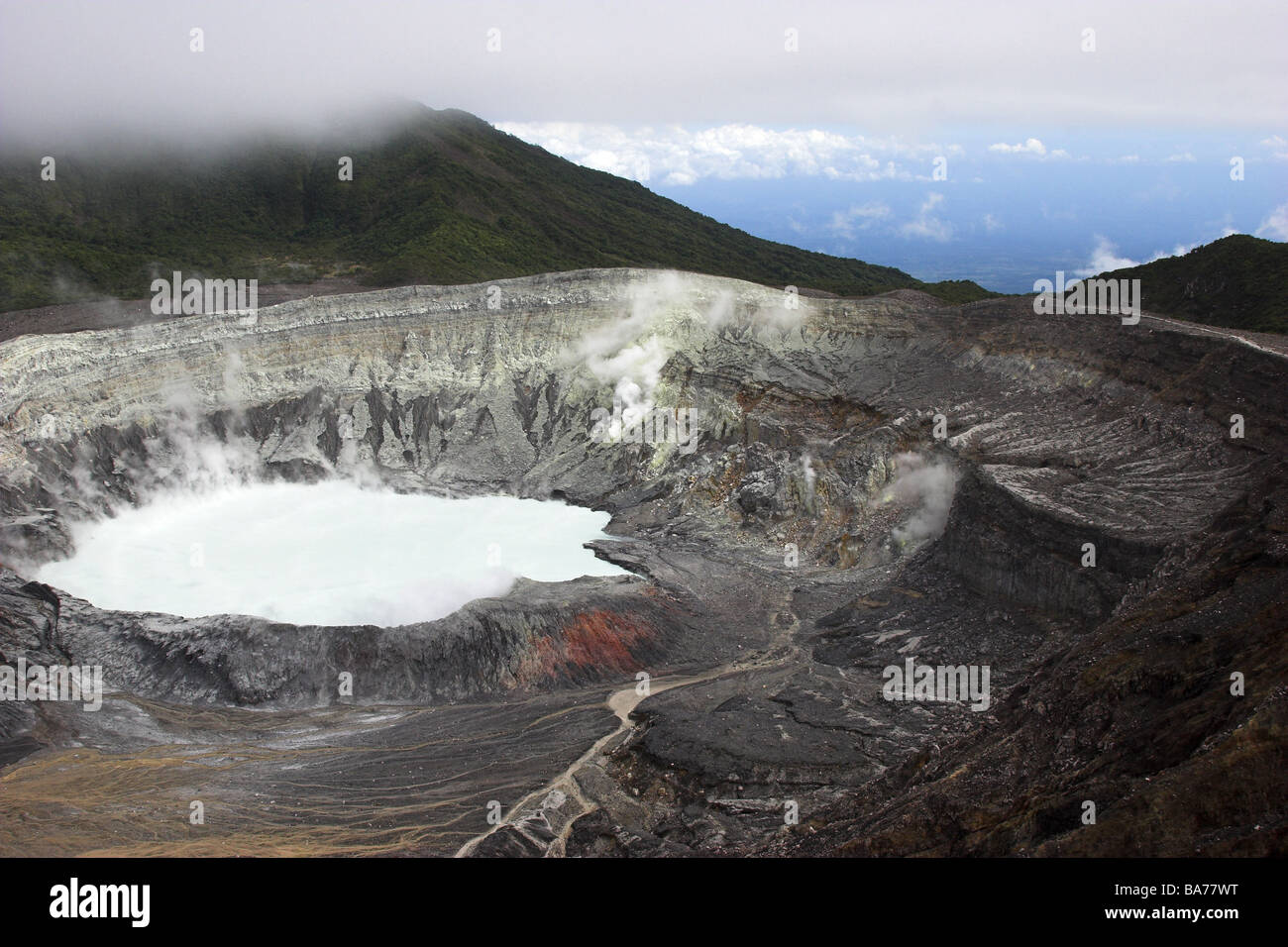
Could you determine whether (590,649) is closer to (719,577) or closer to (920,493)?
(719,577)

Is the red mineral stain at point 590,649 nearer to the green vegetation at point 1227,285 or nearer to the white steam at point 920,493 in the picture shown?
the white steam at point 920,493

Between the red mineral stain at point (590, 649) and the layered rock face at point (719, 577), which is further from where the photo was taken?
the red mineral stain at point (590, 649)

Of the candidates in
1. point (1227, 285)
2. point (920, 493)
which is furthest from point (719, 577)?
point (1227, 285)

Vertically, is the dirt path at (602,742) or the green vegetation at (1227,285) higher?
the green vegetation at (1227,285)

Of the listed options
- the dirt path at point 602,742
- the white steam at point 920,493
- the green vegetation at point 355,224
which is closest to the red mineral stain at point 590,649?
the dirt path at point 602,742

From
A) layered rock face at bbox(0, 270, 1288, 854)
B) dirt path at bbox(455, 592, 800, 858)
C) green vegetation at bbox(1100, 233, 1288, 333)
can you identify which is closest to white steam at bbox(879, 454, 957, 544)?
layered rock face at bbox(0, 270, 1288, 854)

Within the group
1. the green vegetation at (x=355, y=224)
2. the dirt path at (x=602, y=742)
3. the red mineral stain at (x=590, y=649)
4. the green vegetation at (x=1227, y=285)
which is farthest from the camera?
the green vegetation at (x=355, y=224)
